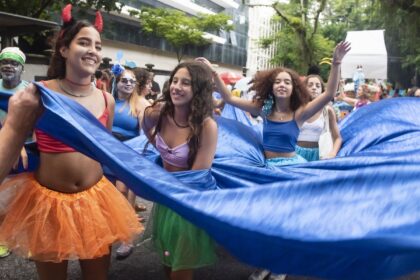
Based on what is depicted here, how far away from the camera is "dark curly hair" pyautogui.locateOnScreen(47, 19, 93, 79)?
2271 mm

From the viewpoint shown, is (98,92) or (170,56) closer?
(98,92)

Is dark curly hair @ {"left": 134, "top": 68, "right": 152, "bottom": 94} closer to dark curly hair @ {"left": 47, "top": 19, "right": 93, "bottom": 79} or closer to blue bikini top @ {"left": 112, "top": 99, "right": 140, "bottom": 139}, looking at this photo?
blue bikini top @ {"left": 112, "top": 99, "right": 140, "bottom": 139}

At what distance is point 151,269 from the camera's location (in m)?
3.62

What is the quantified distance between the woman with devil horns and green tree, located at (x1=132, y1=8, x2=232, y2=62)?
79.5 ft

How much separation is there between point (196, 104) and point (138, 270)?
166cm

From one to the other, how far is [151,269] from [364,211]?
8.10 feet

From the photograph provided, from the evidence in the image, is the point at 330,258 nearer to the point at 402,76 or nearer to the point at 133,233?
the point at 133,233

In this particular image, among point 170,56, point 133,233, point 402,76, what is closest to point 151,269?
point 133,233

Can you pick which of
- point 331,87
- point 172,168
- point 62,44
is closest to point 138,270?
point 172,168

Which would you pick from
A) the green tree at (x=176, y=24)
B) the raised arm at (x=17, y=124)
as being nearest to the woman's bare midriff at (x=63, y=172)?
the raised arm at (x=17, y=124)

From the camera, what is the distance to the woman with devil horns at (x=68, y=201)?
6.79ft

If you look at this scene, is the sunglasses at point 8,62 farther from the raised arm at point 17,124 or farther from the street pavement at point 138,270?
the raised arm at point 17,124

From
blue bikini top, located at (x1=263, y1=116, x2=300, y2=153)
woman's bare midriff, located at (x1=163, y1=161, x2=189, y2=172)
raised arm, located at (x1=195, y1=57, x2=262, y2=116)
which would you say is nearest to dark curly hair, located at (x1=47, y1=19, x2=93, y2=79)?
woman's bare midriff, located at (x1=163, y1=161, x2=189, y2=172)

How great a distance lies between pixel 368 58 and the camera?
37.4ft
